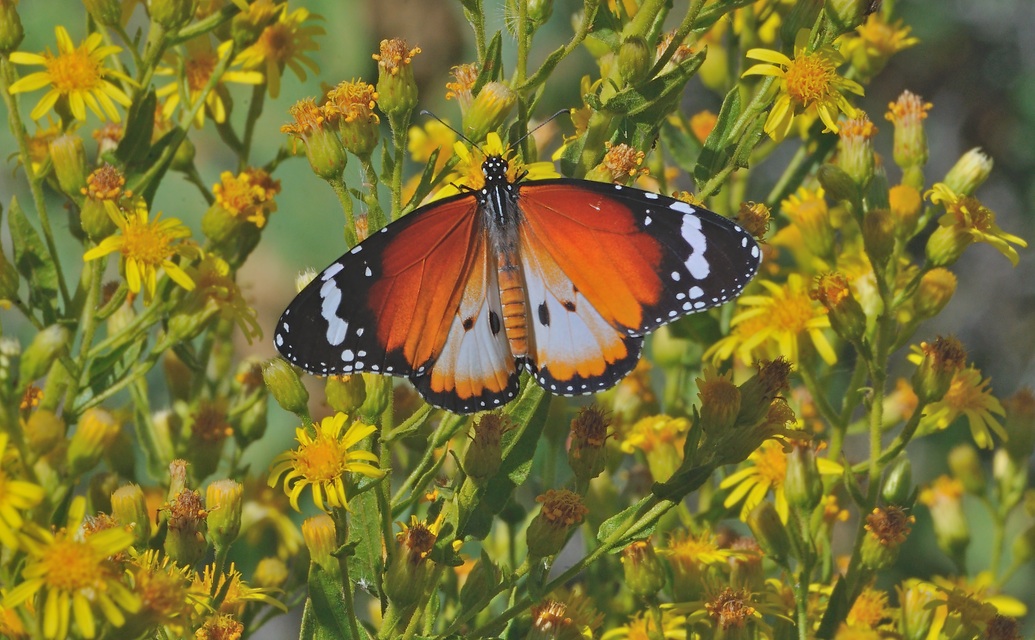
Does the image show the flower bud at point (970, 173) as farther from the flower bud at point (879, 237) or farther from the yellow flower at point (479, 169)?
the yellow flower at point (479, 169)

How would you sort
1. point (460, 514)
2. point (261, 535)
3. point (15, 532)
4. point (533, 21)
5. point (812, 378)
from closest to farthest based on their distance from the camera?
1. point (15, 532)
2. point (460, 514)
3. point (533, 21)
4. point (812, 378)
5. point (261, 535)

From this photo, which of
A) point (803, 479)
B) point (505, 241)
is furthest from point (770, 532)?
point (505, 241)

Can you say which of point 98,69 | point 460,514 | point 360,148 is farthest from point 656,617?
point 98,69

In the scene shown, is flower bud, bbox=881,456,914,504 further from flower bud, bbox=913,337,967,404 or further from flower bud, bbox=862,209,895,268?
flower bud, bbox=862,209,895,268

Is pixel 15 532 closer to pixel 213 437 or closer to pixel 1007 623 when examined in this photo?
pixel 213 437

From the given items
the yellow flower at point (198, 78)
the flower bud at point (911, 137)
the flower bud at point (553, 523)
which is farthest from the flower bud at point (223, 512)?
the flower bud at point (911, 137)
